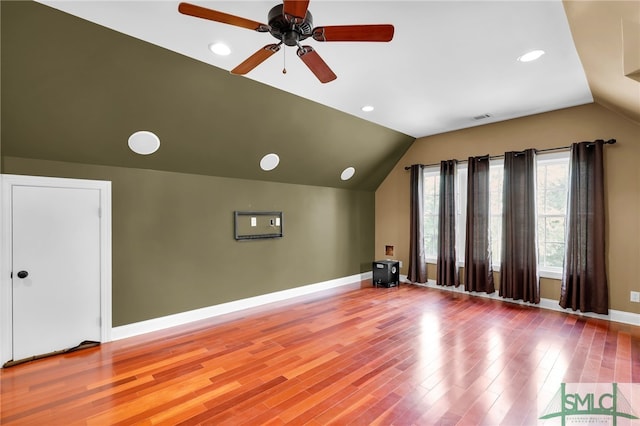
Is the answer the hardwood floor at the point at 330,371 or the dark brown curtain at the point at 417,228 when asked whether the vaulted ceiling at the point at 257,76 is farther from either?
the hardwood floor at the point at 330,371

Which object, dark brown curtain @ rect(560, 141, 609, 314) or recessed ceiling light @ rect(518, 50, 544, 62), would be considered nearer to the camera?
recessed ceiling light @ rect(518, 50, 544, 62)

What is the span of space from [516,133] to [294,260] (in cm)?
412

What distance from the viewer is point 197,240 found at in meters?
4.06

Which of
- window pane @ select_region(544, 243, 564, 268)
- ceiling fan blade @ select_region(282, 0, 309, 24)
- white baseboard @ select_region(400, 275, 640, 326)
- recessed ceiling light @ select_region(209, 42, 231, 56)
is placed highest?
recessed ceiling light @ select_region(209, 42, 231, 56)

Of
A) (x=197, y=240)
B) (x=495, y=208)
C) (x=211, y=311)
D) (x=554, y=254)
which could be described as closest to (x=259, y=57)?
(x=197, y=240)

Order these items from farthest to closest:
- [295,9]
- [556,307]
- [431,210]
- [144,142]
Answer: [431,210]
[556,307]
[144,142]
[295,9]

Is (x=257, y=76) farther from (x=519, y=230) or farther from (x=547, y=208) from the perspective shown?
(x=547, y=208)

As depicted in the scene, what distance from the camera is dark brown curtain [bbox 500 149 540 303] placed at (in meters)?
4.41

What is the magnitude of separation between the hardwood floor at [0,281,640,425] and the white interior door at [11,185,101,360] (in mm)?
271

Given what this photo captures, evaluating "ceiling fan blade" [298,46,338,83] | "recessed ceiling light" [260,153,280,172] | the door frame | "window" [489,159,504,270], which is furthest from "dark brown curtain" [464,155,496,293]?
the door frame

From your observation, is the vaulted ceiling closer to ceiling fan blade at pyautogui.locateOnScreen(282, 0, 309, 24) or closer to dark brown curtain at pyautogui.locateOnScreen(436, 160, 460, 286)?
ceiling fan blade at pyautogui.locateOnScreen(282, 0, 309, 24)

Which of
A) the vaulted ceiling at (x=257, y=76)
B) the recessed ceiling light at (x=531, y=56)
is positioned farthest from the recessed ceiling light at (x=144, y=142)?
the recessed ceiling light at (x=531, y=56)

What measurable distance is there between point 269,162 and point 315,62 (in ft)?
8.33

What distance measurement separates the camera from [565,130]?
4.25 meters
